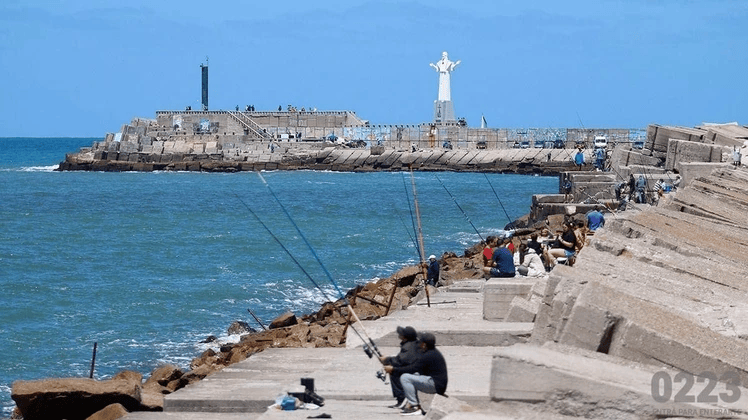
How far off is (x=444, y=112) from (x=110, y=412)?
71.8 meters

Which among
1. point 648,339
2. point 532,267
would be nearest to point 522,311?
point 648,339

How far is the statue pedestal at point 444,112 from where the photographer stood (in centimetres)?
7956

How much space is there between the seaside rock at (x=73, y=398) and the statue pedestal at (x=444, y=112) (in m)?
70.7

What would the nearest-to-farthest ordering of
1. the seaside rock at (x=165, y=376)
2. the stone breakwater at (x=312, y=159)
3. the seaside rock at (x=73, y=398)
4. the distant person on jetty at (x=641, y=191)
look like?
the seaside rock at (x=73, y=398) < the seaside rock at (x=165, y=376) < the distant person on jetty at (x=641, y=191) < the stone breakwater at (x=312, y=159)

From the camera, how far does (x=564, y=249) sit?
14.6m

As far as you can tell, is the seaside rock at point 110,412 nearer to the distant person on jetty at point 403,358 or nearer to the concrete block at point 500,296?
the distant person on jetty at point 403,358

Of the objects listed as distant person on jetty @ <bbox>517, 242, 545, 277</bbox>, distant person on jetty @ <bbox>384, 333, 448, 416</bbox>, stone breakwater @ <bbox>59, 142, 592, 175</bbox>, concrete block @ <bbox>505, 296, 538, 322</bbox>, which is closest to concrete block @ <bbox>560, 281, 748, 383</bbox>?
distant person on jetty @ <bbox>384, 333, 448, 416</bbox>

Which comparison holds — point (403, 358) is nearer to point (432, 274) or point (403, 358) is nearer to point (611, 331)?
point (611, 331)

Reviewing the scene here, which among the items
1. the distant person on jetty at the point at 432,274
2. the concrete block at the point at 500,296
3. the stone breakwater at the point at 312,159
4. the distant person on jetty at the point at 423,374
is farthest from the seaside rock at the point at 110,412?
the stone breakwater at the point at 312,159

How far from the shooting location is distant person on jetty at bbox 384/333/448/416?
21.0 ft

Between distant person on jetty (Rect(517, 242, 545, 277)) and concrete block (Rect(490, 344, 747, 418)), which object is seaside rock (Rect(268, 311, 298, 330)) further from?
concrete block (Rect(490, 344, 747, 418))

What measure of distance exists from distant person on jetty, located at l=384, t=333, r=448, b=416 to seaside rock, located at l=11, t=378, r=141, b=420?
302 centimetres

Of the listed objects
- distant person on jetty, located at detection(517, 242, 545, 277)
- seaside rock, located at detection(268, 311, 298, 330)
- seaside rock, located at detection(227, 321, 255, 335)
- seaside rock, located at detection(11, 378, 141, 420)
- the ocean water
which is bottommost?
the ocean water

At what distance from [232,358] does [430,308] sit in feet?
7.35
